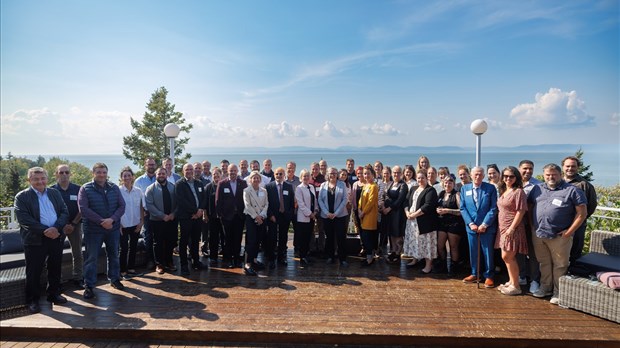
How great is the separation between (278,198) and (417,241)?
2196 mm

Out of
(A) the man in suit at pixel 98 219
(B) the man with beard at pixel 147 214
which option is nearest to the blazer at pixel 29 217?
(A) the man in suit at pixel 98 219

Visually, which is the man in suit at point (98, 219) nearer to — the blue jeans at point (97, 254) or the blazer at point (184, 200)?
the blue jeans at point (97, 254)

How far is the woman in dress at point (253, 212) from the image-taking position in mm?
4828

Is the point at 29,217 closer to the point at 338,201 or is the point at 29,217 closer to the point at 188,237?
the point at 188,237

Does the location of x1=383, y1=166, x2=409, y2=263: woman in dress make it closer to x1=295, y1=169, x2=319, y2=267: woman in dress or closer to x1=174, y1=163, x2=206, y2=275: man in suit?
x1=295, y1=169, x2=319, y2=267: woman in dress

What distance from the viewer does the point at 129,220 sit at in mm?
4574

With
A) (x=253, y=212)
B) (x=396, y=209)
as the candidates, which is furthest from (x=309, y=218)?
(x=396, y=209)

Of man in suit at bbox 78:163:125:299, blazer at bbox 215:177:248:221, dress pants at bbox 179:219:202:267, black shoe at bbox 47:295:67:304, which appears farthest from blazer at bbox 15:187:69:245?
blazer at bbox 215:177:248:221

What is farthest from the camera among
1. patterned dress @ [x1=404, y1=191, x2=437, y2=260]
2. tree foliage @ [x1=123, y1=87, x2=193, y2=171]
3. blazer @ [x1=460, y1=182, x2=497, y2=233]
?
tree foliage @ [x1=123, y1=87, x2=193, y2=171]

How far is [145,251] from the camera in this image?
16.7 ft

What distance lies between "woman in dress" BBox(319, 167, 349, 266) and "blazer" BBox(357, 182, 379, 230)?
0.31 meters

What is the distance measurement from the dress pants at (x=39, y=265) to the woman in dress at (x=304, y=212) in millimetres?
3097

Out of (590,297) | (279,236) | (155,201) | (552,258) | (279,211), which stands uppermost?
(155,201)

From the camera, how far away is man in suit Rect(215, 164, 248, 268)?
492 centimetres
